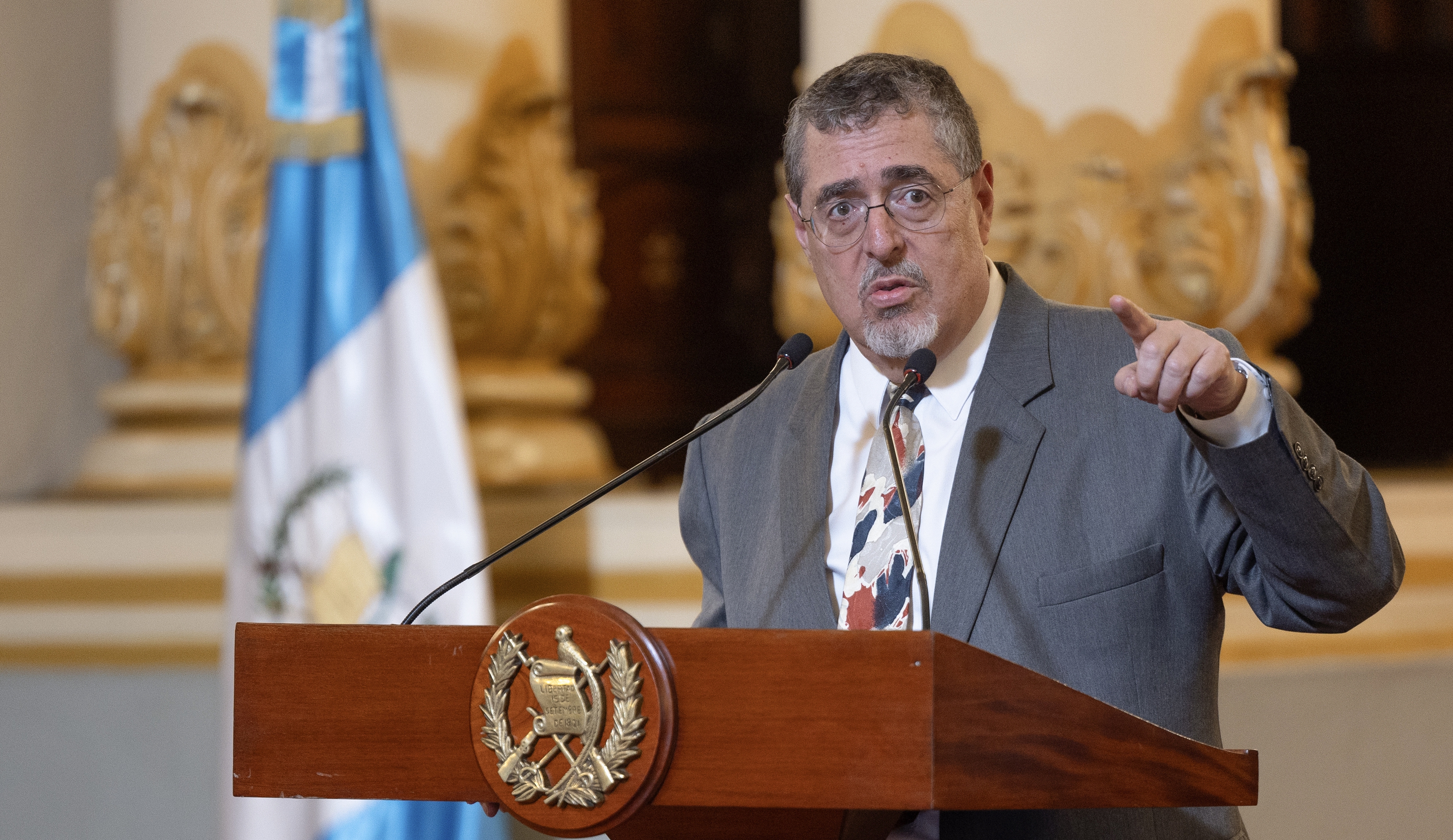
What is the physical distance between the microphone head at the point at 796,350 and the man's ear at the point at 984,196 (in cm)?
32

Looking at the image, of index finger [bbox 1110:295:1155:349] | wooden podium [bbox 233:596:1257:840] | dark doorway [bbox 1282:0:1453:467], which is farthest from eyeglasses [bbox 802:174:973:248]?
dark doorway [bbox 1282:0:1453:467]

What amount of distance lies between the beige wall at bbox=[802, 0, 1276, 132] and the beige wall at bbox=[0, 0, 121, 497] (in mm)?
2135

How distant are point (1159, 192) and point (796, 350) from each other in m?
2.53

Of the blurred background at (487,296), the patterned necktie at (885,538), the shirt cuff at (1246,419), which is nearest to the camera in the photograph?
the shirt cuff at (1246,419)

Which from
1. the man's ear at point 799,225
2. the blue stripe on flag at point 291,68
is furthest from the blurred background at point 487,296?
the man's ear at point 799,225

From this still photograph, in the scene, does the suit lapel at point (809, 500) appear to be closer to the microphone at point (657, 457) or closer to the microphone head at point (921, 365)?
the microphone at point (657, 457)

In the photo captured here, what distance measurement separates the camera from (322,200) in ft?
11.2

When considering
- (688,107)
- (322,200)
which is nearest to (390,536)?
(322,200)

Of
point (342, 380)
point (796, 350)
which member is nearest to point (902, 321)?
point (796, 350)

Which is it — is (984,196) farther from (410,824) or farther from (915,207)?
(410,824)

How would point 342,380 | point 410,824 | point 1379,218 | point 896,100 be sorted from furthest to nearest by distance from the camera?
point 1379,218 < point 342,380 < point 410,824 < point 896,100

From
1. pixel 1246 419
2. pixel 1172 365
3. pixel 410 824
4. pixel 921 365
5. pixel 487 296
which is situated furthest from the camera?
pixel 487 296

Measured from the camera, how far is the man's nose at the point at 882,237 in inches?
72.1

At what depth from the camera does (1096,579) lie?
5.62 ft
